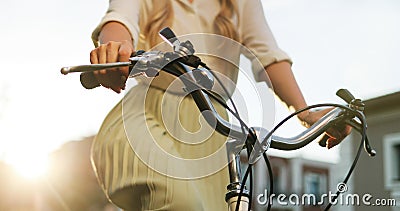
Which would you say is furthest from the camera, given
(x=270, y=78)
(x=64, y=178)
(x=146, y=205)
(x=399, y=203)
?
(x=64, y=178)

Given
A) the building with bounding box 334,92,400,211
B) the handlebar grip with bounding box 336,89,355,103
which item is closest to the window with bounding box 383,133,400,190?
the building with bounding box 334,92,400,211

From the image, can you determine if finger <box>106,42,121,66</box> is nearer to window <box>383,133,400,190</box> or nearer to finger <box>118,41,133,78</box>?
finger <box>118,41,133,78</box>

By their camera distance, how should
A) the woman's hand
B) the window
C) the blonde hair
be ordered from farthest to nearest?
the window, the blonde hair, the woman's hand

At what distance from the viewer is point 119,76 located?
2.89 feet

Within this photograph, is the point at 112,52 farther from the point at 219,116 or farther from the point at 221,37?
the point at 221,37

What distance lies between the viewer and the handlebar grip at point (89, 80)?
2.94ft

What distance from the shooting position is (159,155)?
3.56 ft

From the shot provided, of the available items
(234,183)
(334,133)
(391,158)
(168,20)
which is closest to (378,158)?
(391,158)

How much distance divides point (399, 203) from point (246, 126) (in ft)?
19.8

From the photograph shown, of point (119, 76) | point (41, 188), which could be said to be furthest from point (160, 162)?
point (41, 188)

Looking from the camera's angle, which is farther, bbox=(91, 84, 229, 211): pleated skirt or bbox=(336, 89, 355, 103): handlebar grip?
bbox=(91, 84, 229, 211): pleated skirt

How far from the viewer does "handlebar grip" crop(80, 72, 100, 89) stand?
0.90m

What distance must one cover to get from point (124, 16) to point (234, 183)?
15.9 inches

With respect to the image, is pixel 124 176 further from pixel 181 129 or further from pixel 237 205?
pixel 237 205
